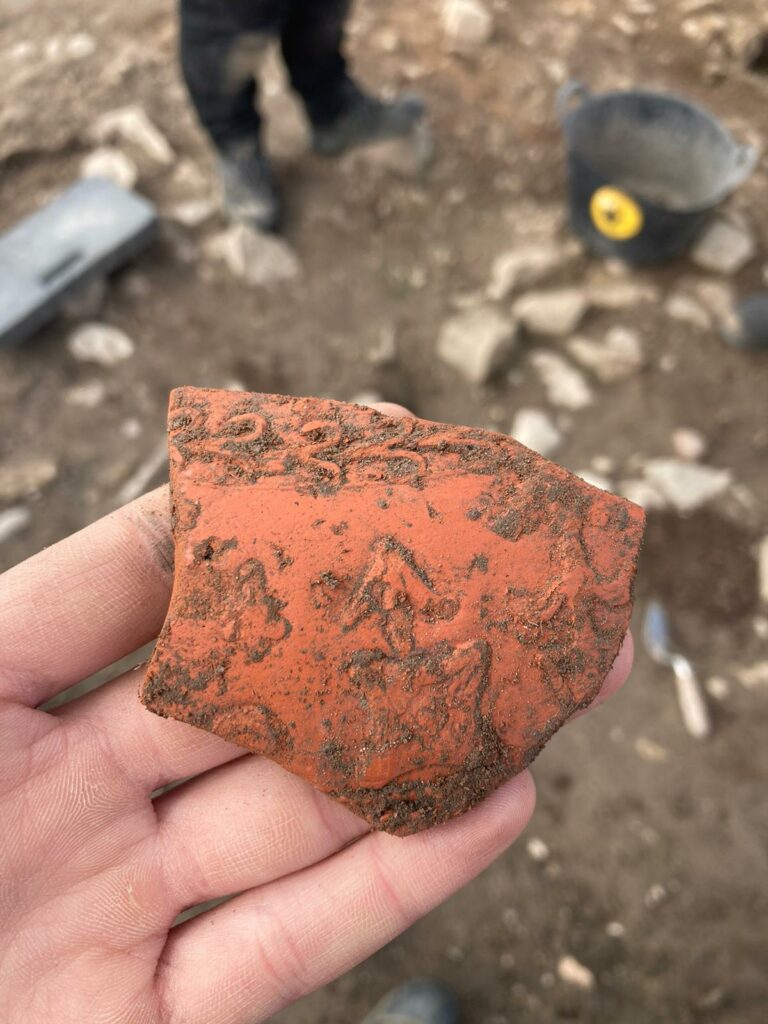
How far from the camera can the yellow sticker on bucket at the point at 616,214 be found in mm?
3301

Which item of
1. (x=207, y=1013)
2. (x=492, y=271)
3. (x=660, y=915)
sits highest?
(x=207, y=1013)

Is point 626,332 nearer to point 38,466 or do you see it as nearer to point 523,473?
point 523,473

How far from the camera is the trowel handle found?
104 inches

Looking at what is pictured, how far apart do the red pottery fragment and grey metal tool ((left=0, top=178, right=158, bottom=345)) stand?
→ 2.06 meters

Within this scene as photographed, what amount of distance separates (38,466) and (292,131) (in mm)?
2161

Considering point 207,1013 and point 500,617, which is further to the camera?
point 207,1013

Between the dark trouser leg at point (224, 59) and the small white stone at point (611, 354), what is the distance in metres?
1.65

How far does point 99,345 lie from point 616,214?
7.10 feet

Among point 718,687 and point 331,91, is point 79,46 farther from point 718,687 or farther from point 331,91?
point 718,687

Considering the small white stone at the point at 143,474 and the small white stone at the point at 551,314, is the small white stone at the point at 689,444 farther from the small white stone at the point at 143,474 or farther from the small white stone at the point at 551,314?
the small white stone at the point at 143,474

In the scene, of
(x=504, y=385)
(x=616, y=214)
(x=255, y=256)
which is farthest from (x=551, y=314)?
(x=255, y=256)

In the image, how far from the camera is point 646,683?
273 cm

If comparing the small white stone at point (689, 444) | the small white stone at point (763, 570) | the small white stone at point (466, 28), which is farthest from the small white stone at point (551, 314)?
the small white stone at point (466, 28)

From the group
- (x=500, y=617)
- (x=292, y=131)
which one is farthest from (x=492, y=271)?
(x=500, y=617)
